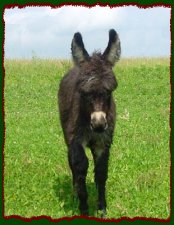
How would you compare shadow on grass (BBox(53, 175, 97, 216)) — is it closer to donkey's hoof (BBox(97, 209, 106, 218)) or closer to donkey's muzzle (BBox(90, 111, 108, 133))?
donkey's hoof (BBox(97, 209, 106, 218))

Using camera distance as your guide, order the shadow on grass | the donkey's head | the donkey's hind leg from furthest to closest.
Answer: the shadow on grass, the donkey's hind leg, the donkey's head

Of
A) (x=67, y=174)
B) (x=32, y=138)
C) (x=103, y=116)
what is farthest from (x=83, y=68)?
(x=32, y=138)

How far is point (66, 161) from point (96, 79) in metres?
3.55

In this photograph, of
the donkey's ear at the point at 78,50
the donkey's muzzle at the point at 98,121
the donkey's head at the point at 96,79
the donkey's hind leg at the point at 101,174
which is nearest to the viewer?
the donkey's muzzle at the point at 98,121

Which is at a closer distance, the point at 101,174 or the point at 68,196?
the point at 101,174

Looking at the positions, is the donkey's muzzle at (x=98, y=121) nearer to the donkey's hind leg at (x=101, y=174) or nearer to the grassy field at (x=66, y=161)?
the donkey's hind leg at (x=101, y=174)

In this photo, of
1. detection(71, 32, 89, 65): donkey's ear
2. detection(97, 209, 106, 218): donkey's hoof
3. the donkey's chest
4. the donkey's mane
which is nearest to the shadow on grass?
detection(97, 209, 106, 218): donkey's hoof

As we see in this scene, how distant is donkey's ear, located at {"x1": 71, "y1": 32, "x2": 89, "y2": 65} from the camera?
637 centimetres

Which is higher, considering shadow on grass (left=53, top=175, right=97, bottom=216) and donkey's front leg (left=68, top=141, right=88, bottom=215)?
donkey's front leg (left=68, top=141, right=88, bottom=215)

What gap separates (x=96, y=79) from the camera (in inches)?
237

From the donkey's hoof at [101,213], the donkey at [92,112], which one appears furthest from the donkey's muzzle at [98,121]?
the donkey's hoof at [101,213]

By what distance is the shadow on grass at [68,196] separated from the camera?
278 inches

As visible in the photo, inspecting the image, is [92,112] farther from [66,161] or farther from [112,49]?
[66,161]

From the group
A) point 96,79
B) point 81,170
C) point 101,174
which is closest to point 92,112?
point 96,79
